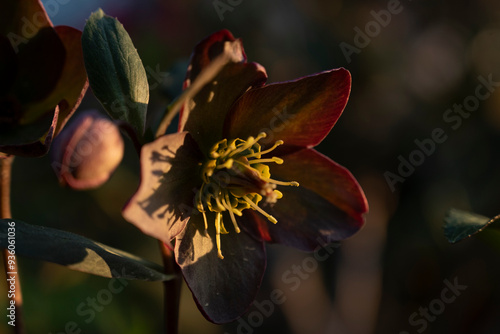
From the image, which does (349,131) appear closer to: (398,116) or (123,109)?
(398,116)

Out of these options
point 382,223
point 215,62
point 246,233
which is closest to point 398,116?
point 382,223

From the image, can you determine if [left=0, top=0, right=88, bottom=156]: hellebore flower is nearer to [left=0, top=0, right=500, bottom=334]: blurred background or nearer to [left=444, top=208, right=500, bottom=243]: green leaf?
[left=444, top=208, right=500, bottom=243]: green leaf

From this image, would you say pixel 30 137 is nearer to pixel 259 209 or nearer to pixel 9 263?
pixel 9 263

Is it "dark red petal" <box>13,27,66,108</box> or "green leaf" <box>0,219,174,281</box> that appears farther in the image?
"dark red petal" <box>13,27,66,108</box>

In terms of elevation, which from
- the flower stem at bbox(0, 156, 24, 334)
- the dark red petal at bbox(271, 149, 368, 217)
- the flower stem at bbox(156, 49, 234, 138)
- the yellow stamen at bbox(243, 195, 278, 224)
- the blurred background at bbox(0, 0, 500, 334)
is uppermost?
the flower stem at bbox(156, 49, 234, 138)

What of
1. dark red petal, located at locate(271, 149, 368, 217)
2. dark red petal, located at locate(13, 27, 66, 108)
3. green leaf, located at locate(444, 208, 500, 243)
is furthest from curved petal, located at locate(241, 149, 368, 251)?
dark red petal, located at locate(13, 27, 66, 108)

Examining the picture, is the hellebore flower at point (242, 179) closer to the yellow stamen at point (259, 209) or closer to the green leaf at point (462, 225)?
the yellow stamen at point (259, 209)

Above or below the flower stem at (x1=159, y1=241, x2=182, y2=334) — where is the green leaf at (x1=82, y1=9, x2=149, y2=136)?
above

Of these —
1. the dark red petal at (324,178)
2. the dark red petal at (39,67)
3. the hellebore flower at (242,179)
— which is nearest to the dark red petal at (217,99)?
the hellebore flower at (242,179)

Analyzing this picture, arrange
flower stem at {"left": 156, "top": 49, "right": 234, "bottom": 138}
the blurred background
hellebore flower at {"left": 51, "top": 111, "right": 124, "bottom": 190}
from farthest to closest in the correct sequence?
the blurred background
hellebore flower at {"left": 51, "top": 111, "right": 124, "bottom": 190}
flower stem at {"left": 156, "top": 49, "right": 234, "bottom": 138}
